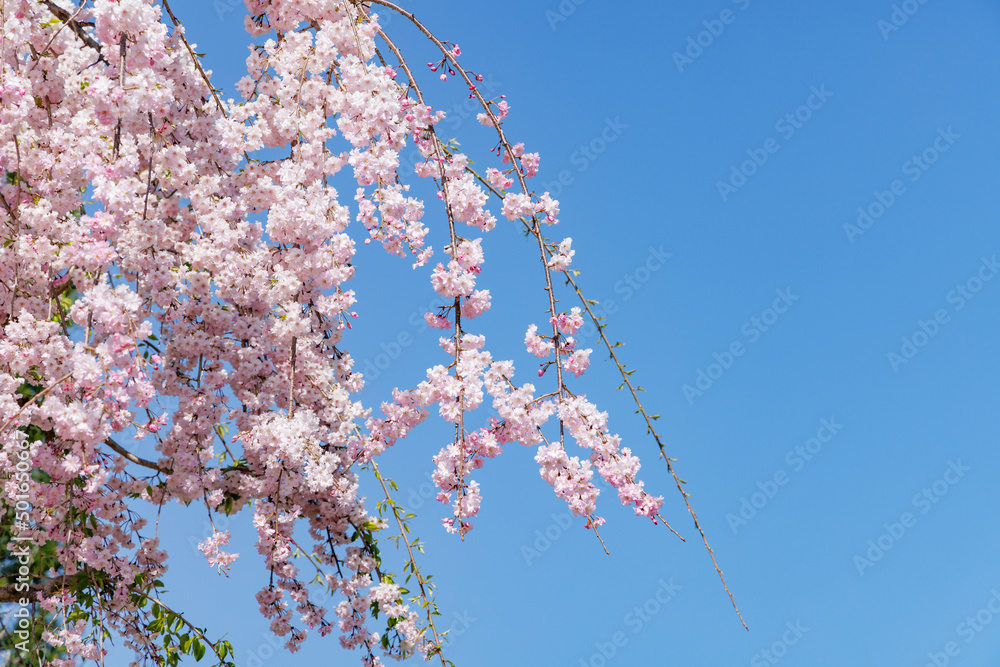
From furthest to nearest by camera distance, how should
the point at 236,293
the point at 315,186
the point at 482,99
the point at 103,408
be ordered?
the point at 482,99, the point at 236,293, the point at 315,186, the point at 103,408

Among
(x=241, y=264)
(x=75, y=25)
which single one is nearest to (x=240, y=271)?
(x=241, y=264)

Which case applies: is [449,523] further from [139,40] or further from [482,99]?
[139,40]

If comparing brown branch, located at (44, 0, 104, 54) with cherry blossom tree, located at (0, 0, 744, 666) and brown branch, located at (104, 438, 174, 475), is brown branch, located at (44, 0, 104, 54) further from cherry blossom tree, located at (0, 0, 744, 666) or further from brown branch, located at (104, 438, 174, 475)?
brown branch, located at (104, 438, 174, 475)

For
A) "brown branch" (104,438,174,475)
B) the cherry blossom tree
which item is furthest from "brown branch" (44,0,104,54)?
"brown branch" (104,438,174,475)

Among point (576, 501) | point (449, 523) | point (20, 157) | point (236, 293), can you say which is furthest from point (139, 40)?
point (576, 501)

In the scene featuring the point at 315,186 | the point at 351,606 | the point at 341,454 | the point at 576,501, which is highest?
the point at 315,186

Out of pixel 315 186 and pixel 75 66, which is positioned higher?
pixel 75 66

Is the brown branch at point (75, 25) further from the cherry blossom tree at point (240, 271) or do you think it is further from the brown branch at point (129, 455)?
the brown branch at point (129, 455)

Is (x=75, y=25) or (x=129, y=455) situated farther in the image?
(x=129, y=455)

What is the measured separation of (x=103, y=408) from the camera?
7.46 ft

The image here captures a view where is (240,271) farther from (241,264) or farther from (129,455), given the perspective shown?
(129,455)

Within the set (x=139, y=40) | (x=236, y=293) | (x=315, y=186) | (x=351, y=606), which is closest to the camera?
(x=139, y=40)

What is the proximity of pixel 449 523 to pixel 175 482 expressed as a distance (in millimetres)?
1123

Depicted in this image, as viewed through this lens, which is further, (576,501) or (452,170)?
(452,170)
